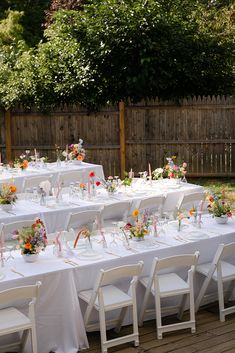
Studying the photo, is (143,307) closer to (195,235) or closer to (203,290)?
(203,290)

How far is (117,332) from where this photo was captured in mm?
7328

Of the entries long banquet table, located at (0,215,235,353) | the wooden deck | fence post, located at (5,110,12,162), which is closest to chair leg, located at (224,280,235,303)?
the wooden deck

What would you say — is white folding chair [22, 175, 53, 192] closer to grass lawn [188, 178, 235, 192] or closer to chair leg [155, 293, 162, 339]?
grass lawn [188, 178, 235, 192]

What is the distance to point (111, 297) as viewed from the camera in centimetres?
686

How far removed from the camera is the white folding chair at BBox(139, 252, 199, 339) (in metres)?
7.00

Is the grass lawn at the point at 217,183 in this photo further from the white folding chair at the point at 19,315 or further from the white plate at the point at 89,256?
the white folding chair at the point at 19,315

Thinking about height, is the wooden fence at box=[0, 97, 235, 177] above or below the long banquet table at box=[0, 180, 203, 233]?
above

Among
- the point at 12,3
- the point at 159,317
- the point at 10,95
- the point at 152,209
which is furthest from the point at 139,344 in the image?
the point at 12,3

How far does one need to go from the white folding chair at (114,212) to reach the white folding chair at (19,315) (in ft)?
11.3

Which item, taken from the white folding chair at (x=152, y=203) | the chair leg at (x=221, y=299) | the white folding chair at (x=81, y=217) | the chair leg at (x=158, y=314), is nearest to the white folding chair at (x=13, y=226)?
the white folding chair at (x=81, y=217)

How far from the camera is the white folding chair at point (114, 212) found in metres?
9.81

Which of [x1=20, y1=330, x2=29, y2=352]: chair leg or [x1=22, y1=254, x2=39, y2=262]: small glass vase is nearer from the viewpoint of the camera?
[x1=20, y1=330, x2=29, y2=352]: chair leg

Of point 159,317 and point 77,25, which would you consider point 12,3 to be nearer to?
point 77,25

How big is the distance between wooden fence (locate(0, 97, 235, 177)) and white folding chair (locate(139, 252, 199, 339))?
930 centimetres
